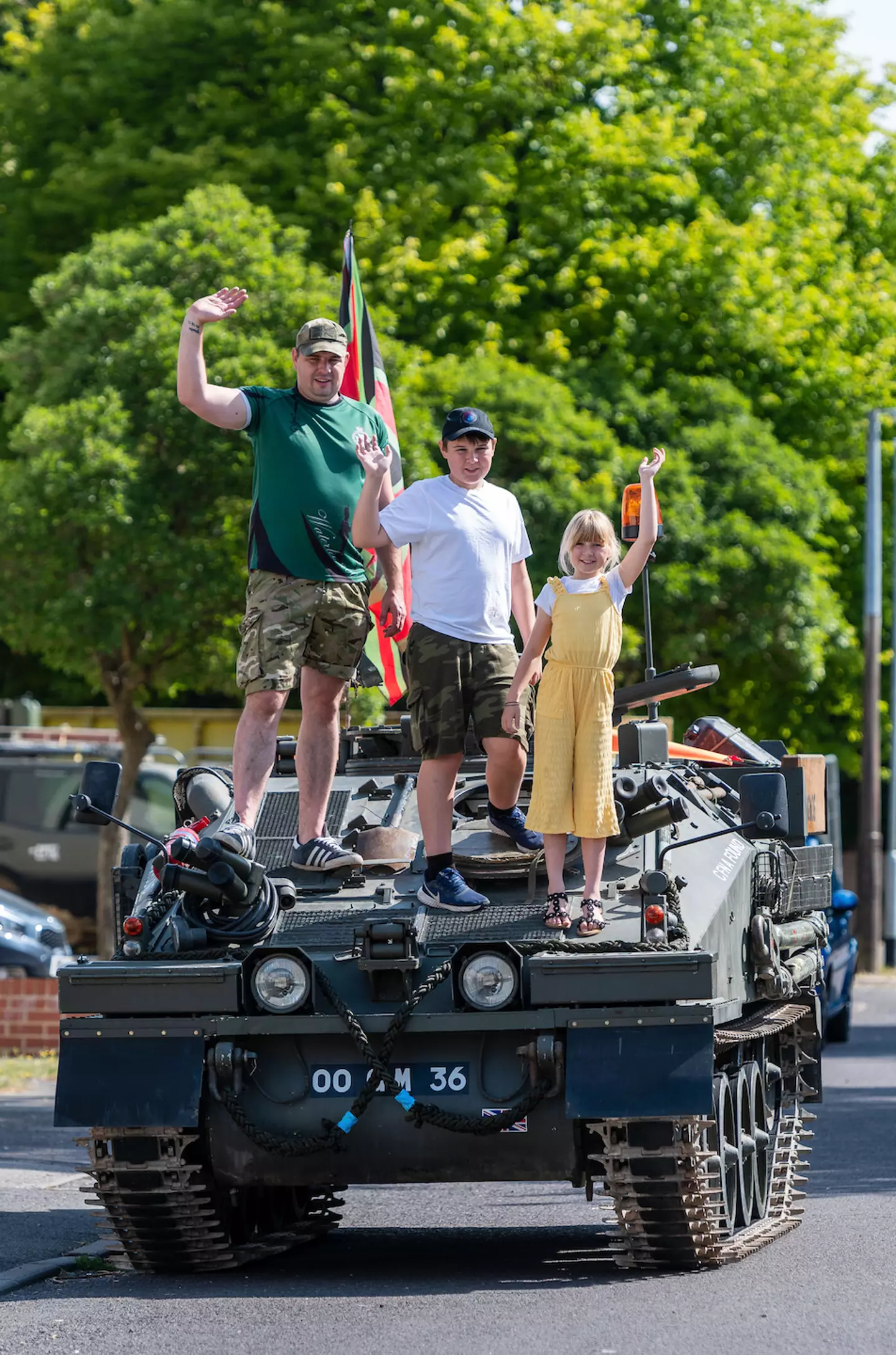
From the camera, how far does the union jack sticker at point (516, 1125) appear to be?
874 cm

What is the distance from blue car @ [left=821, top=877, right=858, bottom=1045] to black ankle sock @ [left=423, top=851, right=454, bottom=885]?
37.8ft

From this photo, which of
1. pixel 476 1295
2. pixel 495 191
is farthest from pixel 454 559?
pixel 495 191

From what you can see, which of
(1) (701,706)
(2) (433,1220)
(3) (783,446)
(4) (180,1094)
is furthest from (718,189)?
(4) (180,1094)

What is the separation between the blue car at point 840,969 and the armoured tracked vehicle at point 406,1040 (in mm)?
11301

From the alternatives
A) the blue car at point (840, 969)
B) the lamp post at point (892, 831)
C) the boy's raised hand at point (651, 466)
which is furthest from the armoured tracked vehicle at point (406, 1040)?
A: the lamp post at point (892, 831)

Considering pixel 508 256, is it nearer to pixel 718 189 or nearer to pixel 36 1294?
pixel 718 189

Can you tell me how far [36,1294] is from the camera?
8.78 m

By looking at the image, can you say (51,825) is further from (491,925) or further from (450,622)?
(491,925)

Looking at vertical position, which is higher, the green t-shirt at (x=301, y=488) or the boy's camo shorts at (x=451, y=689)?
the green t-shirt at (x=301, y=488)

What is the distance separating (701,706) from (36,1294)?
2244 centimetres

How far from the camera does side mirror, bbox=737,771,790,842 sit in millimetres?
9016

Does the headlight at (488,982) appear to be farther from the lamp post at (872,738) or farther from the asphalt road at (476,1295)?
the lamp post at (872,738)

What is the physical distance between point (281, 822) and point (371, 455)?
1676 mm

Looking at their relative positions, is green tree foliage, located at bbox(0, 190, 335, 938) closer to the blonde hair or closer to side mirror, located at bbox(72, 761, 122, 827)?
the blonde hair
